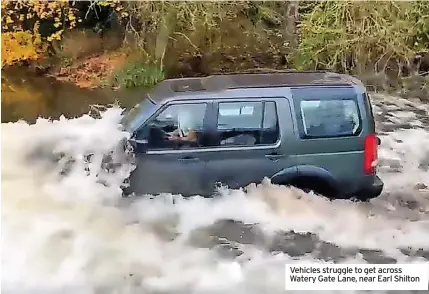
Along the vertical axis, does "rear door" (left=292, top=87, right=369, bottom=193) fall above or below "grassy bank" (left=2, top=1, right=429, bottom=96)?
below

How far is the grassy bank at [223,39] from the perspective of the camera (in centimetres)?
212

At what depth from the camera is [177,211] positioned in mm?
2117

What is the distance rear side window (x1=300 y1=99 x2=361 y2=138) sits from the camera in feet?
6.84

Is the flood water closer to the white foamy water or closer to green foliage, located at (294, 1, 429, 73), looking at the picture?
the white foamy water

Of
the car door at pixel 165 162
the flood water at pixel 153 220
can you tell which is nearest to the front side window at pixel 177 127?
the car door at pixel 165 162

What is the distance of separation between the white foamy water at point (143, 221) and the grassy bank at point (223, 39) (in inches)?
5.7

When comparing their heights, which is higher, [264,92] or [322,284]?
[264,92]

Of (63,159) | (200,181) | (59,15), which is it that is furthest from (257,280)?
(59,15)

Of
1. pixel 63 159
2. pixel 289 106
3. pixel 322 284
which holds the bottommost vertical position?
pixel 322 284

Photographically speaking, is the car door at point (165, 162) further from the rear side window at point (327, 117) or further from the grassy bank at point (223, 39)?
the rear side window at point (327, 117)

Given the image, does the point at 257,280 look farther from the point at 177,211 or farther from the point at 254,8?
the point at 254,8

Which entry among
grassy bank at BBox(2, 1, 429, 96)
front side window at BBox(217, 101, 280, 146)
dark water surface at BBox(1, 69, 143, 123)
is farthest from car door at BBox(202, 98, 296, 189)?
dark water surface at BBox(1, 69, 143, 123)

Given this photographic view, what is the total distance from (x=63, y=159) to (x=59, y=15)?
1.40ft

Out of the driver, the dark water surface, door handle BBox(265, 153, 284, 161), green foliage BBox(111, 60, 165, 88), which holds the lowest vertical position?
door handle BBox(265, 153, 284, 161)
